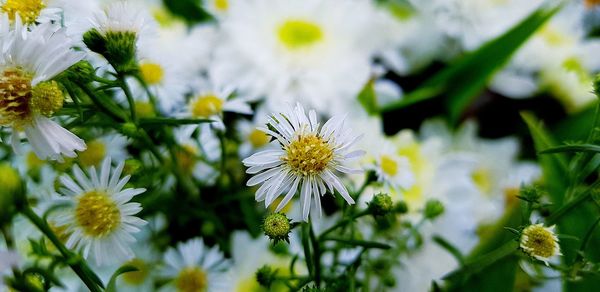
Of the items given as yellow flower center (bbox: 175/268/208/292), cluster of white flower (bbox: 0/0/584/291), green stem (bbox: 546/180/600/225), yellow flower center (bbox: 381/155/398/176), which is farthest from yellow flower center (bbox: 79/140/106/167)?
green stem (bbox: 546/180/600/225)

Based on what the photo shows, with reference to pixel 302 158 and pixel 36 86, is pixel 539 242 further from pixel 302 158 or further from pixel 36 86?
pixel 36 86

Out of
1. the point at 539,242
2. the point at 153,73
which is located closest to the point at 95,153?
the point at 153,73

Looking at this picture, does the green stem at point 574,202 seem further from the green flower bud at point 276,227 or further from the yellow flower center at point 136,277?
the yellow flower center at point 136,277

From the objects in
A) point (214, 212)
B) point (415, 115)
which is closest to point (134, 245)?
point (214, 212)

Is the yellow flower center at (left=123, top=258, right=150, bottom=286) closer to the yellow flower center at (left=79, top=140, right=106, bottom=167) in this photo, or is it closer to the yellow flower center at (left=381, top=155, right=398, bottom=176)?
the yellow flower center at (left=79, top=140, right=106, bottom=167)

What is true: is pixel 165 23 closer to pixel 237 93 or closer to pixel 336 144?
pixel 237 93

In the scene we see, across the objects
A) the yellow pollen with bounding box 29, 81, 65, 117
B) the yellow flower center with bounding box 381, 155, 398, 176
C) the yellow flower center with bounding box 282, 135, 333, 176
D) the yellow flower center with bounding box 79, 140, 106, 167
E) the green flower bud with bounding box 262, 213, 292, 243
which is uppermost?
the yellow pollen with bounding box 29, 81, 65, 117

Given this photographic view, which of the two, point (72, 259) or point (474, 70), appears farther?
point (474, 70)
